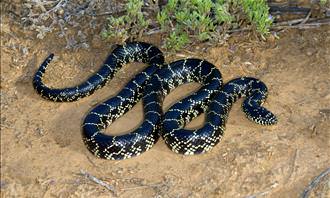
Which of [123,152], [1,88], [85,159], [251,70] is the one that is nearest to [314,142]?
[251,70]

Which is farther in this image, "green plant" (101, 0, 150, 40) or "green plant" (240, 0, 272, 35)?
"green plant" (101, 0, 150, 40)

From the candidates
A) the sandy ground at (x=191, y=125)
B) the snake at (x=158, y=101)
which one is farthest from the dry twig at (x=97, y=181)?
the snake at (x=158, y=101)

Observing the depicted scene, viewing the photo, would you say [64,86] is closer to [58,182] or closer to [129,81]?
[129,81]

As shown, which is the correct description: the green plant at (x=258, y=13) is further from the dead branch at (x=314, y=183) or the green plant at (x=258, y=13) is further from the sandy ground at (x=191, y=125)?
the dead branch at (x=314, y=183)

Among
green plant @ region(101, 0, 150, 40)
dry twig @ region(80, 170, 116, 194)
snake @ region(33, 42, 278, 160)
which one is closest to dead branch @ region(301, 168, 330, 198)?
snake @ region(33, 42, 278, 160)

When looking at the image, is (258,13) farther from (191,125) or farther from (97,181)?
(97,181)

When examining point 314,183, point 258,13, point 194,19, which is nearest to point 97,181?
point 314,183

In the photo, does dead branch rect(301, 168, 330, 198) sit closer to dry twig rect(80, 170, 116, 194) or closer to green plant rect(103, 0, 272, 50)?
dry twig rect(80, 170, 116, 194)
